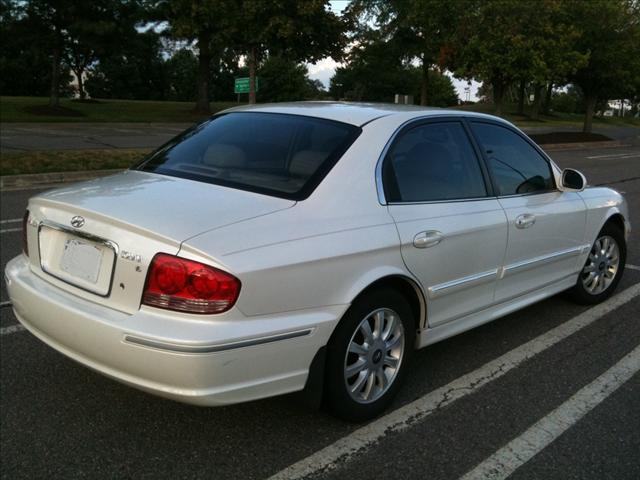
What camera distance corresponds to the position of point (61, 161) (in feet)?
37.8

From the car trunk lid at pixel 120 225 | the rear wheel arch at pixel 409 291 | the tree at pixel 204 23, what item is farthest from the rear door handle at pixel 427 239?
the tree at pixel 204 23

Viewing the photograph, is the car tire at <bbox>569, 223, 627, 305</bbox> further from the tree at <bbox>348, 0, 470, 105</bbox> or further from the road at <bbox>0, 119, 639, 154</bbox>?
the tree at <bbox>348, 0, 470, 105</bbox>

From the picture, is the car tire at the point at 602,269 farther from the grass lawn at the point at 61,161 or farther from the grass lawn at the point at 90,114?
the grass lawn at the point at 90,114

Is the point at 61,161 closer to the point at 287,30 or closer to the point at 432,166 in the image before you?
the point at 432,166

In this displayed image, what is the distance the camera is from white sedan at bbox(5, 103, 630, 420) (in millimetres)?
2488

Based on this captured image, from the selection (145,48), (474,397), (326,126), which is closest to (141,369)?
(326,126)

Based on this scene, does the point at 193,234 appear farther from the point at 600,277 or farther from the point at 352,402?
the point at 600,277

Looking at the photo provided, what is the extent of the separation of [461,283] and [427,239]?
1.42 ft

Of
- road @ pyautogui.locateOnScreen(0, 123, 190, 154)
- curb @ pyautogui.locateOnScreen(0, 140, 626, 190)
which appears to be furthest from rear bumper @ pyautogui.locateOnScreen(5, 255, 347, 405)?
road @ pyautogui.locateOnScreen(0, 123, 190, 154)

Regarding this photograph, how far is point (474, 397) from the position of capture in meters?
3.37

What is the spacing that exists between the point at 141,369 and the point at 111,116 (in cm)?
2951

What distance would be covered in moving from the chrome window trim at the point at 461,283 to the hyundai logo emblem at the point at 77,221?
173 centimetres

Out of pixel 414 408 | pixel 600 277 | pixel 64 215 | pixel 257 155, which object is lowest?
pixel 414 408

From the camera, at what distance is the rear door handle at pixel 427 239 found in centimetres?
313
